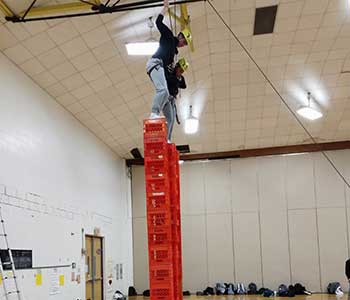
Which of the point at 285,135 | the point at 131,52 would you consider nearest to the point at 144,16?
the point at 131,52

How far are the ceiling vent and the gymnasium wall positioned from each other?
6.77m

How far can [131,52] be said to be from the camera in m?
8.12

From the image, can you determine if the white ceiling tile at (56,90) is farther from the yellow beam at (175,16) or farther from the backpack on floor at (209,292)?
the backpack on floor at (209,292)

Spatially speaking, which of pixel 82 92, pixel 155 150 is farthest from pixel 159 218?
pixel 82 92

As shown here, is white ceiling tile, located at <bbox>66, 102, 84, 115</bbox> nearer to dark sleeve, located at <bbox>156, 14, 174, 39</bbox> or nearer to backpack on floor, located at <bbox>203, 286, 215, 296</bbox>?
dark sleeve, located at <bbox>156, 14, 174, 39</bbox>

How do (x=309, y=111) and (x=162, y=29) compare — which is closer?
(x=162, y=29)

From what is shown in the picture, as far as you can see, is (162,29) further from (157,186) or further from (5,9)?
(5,9)

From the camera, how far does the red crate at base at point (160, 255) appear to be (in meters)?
5.36

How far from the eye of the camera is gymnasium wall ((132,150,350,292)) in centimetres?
1457

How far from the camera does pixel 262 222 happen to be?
15008mm

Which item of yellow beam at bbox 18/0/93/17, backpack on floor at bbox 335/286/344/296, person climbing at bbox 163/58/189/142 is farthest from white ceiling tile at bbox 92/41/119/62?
backpack on floor at bbox 335/286/344/296

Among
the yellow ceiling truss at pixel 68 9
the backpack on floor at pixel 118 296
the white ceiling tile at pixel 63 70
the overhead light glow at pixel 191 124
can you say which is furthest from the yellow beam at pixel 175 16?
the backpack on floor at pixel 118 296

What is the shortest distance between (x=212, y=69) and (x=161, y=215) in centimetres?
562

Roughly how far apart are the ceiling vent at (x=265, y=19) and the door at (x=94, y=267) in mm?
5775
